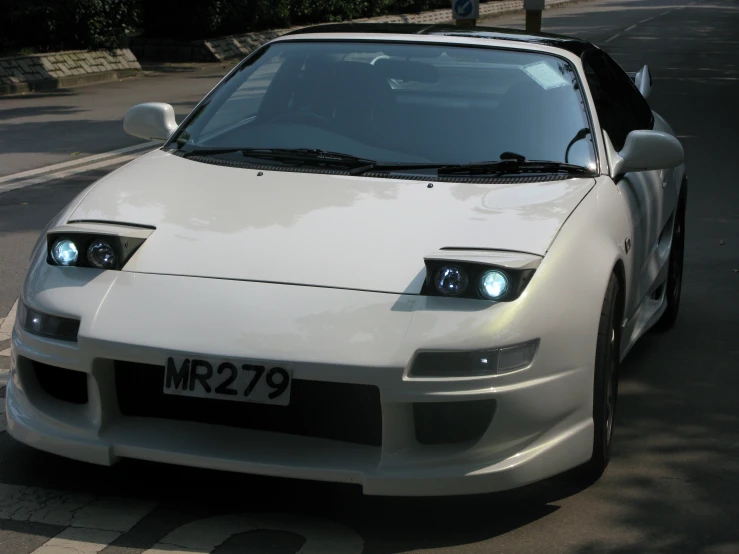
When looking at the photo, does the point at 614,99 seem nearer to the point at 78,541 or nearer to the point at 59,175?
the point at 78,541

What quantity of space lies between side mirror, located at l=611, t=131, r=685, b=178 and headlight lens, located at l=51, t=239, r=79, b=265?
204cm

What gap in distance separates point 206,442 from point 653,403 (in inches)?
88.1

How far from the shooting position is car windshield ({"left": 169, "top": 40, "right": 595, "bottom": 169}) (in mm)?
4688

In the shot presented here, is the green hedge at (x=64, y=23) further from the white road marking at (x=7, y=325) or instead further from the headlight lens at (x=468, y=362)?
the headlight lens at (x=468, y=362)

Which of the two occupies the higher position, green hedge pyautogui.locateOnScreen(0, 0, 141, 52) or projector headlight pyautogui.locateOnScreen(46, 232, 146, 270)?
projector headlight pyautogui.locateOnScreen(46, 232, 146, 270)

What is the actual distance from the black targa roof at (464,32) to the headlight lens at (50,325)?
219 centimetres

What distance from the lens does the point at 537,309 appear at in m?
3.66

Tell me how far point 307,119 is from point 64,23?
734 inches

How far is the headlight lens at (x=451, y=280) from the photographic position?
11.9 feet

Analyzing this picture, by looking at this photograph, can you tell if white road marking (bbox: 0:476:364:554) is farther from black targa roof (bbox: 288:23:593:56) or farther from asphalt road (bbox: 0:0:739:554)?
black targa roof (bbox: 288:23:593:56)

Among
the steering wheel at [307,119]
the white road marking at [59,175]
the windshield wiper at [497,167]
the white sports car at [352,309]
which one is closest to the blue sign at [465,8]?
the white road marking at [59,175]

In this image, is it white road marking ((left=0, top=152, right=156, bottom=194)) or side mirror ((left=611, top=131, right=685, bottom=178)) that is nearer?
side mirror ((left=611, top=131, right=685, bottom=178))

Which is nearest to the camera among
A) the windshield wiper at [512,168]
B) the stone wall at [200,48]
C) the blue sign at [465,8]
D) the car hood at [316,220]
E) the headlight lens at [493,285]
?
the headlight lens at [493,285]


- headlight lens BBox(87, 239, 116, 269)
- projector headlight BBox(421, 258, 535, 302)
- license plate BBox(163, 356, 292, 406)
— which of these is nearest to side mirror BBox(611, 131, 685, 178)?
projector headlight BBox(421, 258, 535, 302)
